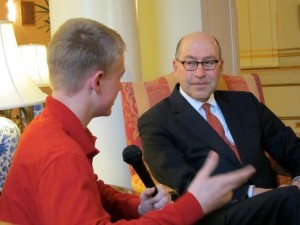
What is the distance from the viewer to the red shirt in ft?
3.43

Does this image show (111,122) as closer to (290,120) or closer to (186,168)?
(186,168)

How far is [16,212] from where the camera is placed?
1159mm

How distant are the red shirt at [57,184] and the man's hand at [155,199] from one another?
241mm

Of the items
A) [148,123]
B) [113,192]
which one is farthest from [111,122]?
[113,192]

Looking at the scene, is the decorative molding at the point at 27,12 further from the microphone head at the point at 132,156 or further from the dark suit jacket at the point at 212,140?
the microphone head at the point at 132,156

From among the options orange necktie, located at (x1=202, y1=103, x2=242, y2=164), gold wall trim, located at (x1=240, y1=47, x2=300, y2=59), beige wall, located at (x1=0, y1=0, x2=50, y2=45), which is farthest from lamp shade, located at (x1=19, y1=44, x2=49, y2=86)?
gold wall trim, located at (x1=240, y1=47, x2=300, y2=59)

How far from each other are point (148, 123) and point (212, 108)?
1.12 feet

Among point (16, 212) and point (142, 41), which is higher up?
point (142, 41)

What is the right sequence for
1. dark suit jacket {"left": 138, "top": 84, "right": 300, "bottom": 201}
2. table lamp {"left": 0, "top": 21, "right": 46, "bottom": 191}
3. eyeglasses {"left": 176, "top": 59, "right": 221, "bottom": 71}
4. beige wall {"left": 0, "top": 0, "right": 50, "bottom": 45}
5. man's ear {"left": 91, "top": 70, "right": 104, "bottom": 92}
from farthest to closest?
1. beige wall {"left": 0, "top": 0, "right": 50, "bottom": 45}
2. eyeglasses {"left": 176, "top": 59, "right": 221, "bottom": 71}
3. dark suit jacket {"left": 138, "top": 84, "right": 300, "bottom": 201}
4. table lamp {"left": 0, "top": 21, "right": 46, "bottom": 191}
5. man's ear {"left": 91, "top": 70, "right": 104, "bottom": 92}

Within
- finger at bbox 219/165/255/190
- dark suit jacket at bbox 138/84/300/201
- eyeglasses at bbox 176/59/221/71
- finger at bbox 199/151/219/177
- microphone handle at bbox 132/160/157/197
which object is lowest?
dark suit jacket at bbox 138/84/300/201

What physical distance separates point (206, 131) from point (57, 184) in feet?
3.99

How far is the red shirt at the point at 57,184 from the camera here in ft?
3.43

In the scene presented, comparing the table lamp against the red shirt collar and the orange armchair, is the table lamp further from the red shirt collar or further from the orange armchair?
the red shirt collar

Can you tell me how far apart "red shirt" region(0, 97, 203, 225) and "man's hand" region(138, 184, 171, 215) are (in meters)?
0.24
